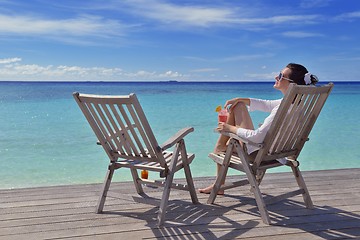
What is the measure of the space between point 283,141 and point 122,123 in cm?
121

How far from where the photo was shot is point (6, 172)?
771cm

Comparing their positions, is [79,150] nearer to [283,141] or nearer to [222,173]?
[222,173]

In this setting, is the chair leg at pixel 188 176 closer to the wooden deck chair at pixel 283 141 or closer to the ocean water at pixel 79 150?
the wooden deck chair at pixel 283 141

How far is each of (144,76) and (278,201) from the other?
5982cm

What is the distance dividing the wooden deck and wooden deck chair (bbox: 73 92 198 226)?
177 millimetres

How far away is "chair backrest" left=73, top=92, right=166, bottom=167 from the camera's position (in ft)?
10.2

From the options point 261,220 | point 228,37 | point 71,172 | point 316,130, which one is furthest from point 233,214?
point 228,37

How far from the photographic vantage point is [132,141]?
3342 mm

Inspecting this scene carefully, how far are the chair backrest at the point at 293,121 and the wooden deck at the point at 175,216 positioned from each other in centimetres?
48

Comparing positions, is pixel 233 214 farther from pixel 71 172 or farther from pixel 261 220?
pixel 71 172

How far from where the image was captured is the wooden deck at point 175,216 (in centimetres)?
314

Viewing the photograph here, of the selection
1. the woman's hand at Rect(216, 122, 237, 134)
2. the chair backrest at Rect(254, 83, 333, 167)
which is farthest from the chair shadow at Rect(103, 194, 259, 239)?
the woman's hand at Rect(216, 122, 237, 134)

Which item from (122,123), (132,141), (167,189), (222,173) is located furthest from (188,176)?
(122,123)

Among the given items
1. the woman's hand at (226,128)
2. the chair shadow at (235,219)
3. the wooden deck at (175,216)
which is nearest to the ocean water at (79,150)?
the wooden deck at (175,216)
